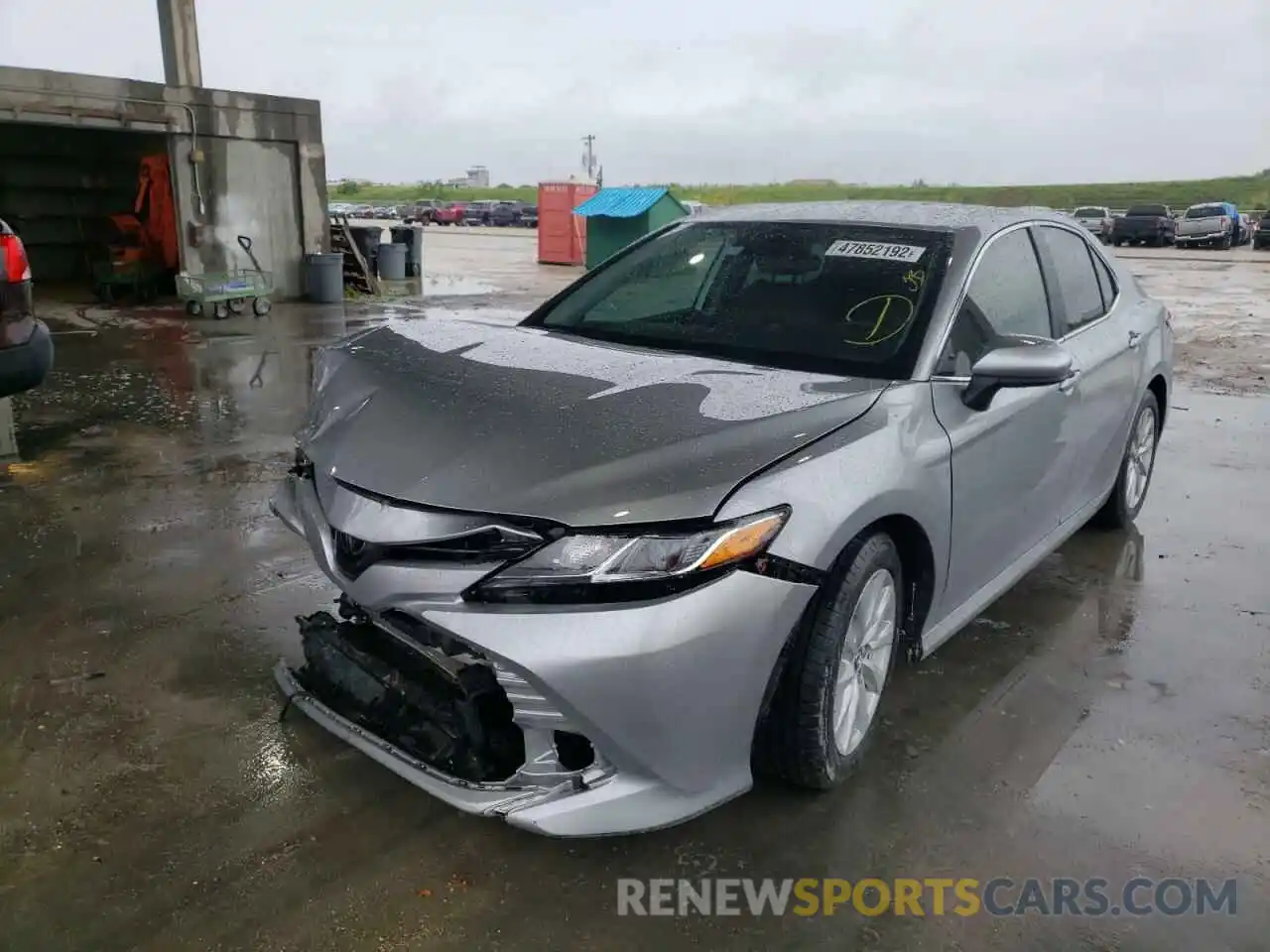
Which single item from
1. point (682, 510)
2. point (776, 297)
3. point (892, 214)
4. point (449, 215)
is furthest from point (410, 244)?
point (449, 215)

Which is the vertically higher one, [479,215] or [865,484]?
[479,215]

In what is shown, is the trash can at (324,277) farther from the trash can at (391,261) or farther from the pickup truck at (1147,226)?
the pickup truck at (1147,226)

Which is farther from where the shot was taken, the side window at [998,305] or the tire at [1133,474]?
the tire at [1133,474]

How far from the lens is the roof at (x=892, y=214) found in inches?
135

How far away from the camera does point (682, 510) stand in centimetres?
216

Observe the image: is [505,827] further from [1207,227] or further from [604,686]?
[1207,227]

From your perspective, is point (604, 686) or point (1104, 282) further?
point (1104, 282)

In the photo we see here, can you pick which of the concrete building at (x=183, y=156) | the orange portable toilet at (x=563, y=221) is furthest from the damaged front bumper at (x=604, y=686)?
the orange portable toilet at (x=563, y=221)

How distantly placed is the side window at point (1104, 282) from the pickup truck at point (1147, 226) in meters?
33.8

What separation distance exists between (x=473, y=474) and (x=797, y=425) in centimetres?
79

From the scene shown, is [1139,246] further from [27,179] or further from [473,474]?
[473,474]

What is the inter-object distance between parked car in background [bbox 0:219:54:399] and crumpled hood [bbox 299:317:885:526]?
281cm

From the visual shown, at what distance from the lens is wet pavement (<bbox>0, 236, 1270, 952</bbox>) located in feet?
7.45

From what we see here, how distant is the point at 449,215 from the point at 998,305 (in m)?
56.7
